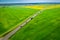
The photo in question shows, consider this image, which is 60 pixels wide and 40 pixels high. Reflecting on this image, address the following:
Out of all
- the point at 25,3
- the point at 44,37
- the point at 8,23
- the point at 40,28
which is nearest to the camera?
the point at 44,37

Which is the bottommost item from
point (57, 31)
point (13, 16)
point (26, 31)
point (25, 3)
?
point (25, 3)

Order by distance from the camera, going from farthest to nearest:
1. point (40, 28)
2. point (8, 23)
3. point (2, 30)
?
1. point (8, 23)
2. point (2, 30)
3. point (40, 28)

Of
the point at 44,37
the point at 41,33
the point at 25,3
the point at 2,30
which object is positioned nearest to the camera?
the point at 44,37

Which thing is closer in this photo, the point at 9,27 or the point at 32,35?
the point at 32,35

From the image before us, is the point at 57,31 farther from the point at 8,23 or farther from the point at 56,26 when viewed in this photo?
the point at 8,23

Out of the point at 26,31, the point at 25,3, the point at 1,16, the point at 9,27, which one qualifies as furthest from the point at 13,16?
the point at 25,3

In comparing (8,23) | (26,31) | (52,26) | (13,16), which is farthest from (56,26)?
(13,16)

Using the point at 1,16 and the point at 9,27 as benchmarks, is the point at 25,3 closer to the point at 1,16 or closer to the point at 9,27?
the point at 1,16

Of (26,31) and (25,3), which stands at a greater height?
(26,31)

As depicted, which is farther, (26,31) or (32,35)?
(26,31)
